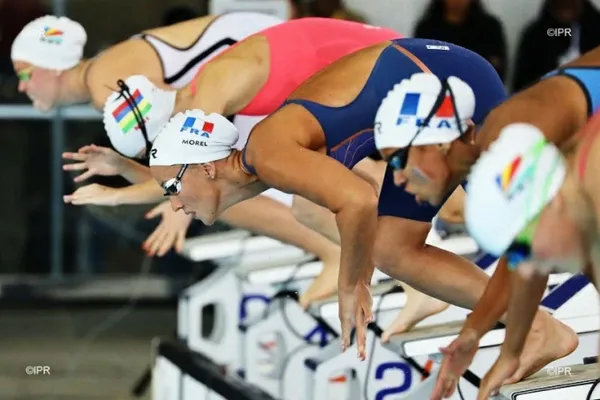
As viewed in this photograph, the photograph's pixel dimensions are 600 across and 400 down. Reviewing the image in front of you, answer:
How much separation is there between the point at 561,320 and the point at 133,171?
1.16 meters

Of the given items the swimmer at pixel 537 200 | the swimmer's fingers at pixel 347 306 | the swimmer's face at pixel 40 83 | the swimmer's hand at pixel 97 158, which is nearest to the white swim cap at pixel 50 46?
the swimmer's face at pixel 40 83

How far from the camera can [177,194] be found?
2.28 metres

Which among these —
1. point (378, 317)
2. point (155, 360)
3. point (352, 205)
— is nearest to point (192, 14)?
point (155, 360)

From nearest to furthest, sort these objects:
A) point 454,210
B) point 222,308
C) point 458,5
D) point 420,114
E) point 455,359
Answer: point 420,114 < point 455,359 < point 454,210 < point 458,5 < point 222,308

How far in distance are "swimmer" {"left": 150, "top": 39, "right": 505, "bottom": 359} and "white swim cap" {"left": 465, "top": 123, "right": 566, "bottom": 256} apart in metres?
0.39

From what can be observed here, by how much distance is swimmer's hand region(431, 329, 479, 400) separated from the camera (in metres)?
1.89

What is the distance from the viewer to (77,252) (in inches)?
Result: 188

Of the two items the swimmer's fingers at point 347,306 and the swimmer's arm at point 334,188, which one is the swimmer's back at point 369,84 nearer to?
the swimmer's arm at point 334,188

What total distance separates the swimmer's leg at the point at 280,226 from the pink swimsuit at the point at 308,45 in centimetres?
59

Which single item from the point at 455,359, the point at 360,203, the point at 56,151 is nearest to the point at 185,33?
the point at 360,203

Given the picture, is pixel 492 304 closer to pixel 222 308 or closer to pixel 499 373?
pixel 499 373

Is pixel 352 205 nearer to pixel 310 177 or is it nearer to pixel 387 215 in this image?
pixel 310 177

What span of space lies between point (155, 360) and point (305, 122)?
149 centimetres

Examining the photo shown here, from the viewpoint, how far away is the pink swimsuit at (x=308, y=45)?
257 cm
